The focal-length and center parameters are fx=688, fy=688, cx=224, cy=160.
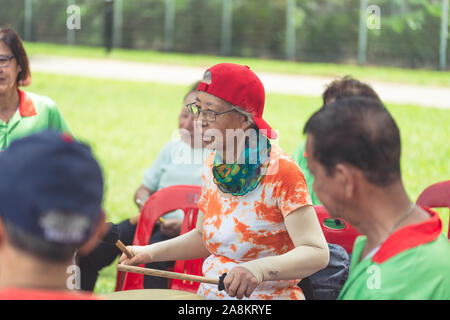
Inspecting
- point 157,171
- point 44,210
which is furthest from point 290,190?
point 157,171

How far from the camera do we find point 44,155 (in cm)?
130

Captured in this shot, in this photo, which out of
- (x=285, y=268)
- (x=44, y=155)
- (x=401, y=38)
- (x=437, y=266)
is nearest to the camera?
(x=44, y=155)

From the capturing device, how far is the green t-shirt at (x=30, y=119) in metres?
3.85

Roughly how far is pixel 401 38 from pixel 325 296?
689 inches

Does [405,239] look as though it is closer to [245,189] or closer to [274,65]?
[245,189]

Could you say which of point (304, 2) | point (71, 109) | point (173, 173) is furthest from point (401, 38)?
point (173, 173)

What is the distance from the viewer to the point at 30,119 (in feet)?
12.9

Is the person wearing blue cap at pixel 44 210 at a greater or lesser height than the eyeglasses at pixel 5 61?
lesser

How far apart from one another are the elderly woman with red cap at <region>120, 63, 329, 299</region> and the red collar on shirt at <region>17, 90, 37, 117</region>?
166cm

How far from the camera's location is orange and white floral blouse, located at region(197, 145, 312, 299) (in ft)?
8.09

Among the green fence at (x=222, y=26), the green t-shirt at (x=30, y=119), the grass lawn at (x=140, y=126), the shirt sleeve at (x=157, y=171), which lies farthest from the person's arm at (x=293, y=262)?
the green fence at (x=222, y=26)

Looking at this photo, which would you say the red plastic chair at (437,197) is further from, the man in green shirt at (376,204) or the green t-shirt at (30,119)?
the green t-shirt at (30,119)

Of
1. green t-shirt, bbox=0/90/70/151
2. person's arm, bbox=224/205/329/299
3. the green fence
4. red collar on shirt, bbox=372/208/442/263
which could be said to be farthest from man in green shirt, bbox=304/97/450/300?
the green fence

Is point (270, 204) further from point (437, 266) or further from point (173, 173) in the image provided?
point (173, 173)
